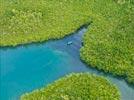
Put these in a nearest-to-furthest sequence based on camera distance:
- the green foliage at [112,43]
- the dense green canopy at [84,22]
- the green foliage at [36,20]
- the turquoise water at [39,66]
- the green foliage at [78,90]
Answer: the green foliage at [78,90] → the turquoise water at [39,66] → the green foliage at [112,43] → the dense green canopy at [84,22] → the green foliage at [36,20]

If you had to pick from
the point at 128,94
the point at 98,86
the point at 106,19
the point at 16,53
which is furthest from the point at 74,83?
the point at 106,19

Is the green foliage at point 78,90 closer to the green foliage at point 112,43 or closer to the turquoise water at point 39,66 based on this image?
the turquoise water at point 39,66

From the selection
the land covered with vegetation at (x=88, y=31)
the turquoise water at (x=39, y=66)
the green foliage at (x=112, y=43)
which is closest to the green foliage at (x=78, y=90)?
the land covered with vegetation at (x=88, y=31)

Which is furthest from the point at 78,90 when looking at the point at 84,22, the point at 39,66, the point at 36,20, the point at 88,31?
the point at 36,20

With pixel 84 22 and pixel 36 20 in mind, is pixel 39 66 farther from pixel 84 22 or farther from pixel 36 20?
pixel 84 22

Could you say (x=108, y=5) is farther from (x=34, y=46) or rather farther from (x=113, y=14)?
(x=34, y=46)

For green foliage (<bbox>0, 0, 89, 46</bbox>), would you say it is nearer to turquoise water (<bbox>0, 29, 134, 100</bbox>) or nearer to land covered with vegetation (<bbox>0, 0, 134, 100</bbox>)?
land covered with vegetation (<bbox>0, 0, 134, 100</bbox>)
